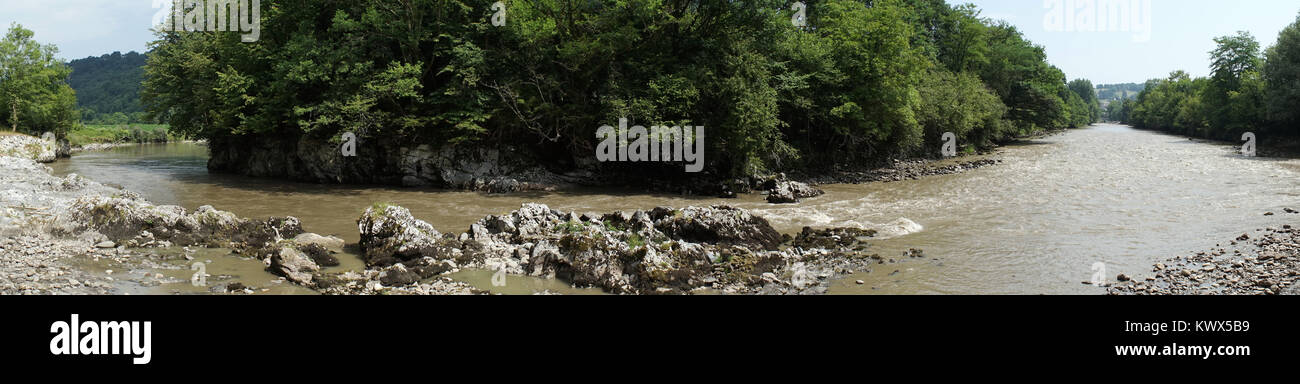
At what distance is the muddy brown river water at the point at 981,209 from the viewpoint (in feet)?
41.2

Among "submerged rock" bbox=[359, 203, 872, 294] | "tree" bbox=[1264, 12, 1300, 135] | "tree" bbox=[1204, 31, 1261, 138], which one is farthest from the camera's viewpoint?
"tree" bbox=[1204, 31, 1261, 138]

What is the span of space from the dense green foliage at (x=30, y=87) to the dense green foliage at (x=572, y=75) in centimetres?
2541

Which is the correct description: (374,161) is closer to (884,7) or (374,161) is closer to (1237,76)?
(884,7)

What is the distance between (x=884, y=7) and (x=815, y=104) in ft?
19.9

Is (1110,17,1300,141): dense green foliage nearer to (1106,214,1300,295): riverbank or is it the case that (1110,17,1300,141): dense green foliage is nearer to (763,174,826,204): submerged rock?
(763,174,826,204): submerged rock

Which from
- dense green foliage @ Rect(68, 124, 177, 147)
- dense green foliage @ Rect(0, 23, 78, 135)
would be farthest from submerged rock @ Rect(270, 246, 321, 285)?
dense green foliage @ Rect(68, 124, 177, 147)

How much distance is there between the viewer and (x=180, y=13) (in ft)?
123

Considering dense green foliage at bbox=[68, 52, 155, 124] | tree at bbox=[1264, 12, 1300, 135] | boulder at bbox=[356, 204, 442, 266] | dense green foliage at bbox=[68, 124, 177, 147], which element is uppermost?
dense green foliage at bbox=[68, 52, 155, 124]

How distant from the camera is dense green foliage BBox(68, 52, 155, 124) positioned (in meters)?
127

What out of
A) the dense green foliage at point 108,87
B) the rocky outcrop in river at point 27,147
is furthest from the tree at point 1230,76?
the dense green foliage at point 108,87

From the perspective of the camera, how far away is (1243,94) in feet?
190

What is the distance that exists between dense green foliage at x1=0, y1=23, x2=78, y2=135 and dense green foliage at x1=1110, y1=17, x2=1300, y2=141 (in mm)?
87346

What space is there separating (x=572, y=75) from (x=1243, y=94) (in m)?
60.4
